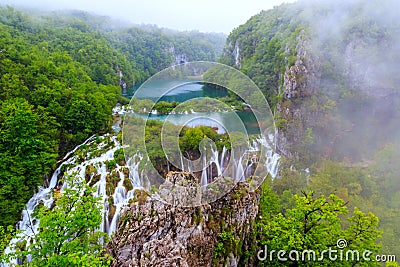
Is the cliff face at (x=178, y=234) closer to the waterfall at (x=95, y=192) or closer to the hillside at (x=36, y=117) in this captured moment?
the waterfall at (x=95, y=192)

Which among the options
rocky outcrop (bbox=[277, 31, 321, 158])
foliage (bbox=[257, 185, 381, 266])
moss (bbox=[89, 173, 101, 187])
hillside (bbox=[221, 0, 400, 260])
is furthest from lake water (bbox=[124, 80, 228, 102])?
rocky outcrop (bbox=[277, 31, 321, 158])

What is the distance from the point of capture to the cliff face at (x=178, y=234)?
7.53 meters

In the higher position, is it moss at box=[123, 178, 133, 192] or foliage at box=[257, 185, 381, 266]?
foliage at box=[257, 185, 381, 266]

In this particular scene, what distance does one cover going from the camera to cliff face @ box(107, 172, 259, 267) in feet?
24.7

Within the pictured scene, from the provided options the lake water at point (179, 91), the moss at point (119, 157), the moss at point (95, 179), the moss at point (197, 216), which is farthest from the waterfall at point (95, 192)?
the lake water at point (179, 91)

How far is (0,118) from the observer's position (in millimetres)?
19656

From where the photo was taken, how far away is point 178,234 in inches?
311

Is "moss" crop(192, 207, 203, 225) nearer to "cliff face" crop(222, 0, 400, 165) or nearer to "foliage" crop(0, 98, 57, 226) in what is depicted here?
"foliage" crop(0, 98, 57, 226)

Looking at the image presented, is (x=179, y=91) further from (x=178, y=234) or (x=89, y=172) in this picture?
(x=89, y=172)

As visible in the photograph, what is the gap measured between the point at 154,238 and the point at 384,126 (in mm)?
39719

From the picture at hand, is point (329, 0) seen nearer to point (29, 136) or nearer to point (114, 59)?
point (114, 59)

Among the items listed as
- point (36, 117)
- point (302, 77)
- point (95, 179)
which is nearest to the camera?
point (95, 179)

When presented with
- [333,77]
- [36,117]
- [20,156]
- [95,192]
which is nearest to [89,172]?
[95,192]

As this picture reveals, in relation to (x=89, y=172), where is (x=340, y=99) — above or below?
above
